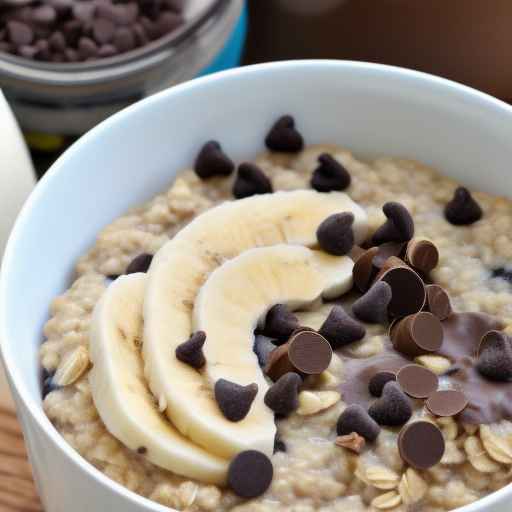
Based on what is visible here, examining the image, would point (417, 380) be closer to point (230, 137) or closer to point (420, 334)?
point (420, 334)

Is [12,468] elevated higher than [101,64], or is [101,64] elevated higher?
[101,64]

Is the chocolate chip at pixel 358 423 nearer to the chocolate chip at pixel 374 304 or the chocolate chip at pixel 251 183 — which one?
the chocolate chip at pixel 374 304

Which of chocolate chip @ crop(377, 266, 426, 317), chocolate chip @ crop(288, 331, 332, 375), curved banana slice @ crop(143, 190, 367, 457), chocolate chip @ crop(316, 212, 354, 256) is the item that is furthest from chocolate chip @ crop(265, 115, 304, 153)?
chocolate chip @ crop(288, 331, 332, 375)

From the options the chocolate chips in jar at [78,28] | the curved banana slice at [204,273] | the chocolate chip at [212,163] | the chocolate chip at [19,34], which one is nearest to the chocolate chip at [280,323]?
the curved banana slice at [204,273]

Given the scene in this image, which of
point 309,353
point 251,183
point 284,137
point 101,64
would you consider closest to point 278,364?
point 309,353

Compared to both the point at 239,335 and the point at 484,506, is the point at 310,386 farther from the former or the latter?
the point at 484,506

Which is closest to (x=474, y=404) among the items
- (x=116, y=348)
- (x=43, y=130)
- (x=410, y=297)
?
(x=410, y=297)

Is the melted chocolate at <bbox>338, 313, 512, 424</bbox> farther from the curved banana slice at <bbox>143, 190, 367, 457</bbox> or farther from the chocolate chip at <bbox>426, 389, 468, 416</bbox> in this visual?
the curved banana slice at <bbox>143, 190, 367, 457</bbox>
